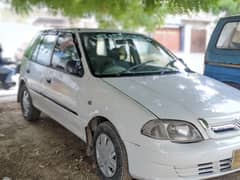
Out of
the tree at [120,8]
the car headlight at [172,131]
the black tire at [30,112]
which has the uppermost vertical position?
the tree at [120,8]

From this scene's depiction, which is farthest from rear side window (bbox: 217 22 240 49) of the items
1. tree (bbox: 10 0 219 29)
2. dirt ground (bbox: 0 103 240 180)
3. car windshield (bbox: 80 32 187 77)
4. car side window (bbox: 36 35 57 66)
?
car side window (bbox: 36 35 57 66)

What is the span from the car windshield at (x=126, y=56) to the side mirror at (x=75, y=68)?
0.13 m

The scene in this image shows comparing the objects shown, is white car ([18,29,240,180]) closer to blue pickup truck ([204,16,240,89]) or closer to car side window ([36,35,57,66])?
car side window ([36,35,57,66])

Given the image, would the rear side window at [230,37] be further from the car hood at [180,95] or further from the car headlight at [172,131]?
the car headlight at [172,131]

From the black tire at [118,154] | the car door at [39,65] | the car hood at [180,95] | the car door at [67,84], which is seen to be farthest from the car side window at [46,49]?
the black tire at [118,154]

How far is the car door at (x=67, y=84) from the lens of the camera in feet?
11.7

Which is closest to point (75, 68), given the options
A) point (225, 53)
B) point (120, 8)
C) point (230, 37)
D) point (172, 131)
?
point (172, 131)

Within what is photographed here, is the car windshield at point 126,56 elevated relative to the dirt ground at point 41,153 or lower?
elevated

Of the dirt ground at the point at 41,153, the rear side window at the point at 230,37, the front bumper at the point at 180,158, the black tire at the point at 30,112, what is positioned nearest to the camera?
the front bumper at the point at 180,158

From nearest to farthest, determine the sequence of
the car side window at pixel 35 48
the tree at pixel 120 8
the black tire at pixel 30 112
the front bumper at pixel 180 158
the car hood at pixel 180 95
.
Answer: the front bumper at pixel 180 158 → the car hood at pixel 180 95 → the car side window at pixel 35 48 → the black tire at pixel 30 112 → the tree at pixel 120 8

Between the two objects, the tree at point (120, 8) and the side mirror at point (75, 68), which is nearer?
the side mirror at point (75, 68)

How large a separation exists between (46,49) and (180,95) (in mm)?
2399

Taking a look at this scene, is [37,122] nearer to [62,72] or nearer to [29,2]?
[62,72]

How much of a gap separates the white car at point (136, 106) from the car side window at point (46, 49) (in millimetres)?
20
